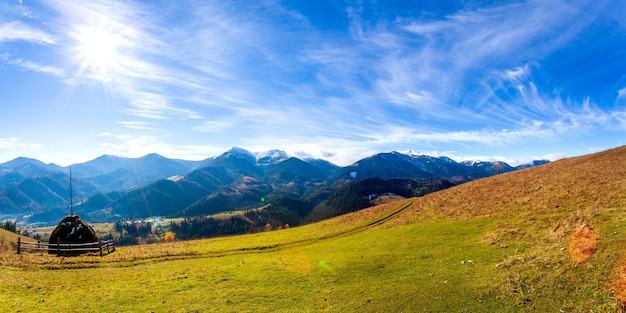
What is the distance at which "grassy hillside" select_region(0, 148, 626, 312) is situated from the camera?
17.9m

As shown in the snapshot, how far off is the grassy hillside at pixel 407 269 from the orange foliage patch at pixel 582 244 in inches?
15.0

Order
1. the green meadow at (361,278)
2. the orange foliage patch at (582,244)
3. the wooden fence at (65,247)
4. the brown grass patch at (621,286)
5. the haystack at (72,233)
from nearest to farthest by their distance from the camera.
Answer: the brown grass patch at (621,286), the green meadow at (361,278), the orange foliage patch at (582,244), the wooden fence at (65,247), the haystack at (72,233)

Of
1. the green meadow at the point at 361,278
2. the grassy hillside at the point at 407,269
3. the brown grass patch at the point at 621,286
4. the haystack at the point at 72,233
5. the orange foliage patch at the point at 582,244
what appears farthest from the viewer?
the haystack at the point at 72,233

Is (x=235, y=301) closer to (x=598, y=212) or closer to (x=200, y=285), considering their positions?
(x=200, y=285)

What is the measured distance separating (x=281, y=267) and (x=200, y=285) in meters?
8.03

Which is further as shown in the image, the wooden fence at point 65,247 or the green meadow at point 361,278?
the wooden fence at point 65,247

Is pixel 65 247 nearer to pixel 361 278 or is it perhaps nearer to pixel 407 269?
pixel 361 278

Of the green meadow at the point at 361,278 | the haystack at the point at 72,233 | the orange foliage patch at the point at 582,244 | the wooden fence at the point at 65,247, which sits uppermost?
the haystack at the point at 72,233

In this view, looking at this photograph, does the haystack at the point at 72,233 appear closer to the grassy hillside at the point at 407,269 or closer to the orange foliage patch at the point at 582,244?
the grassy hillside at the point at 407,269

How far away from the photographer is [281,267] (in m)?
A: 30.6

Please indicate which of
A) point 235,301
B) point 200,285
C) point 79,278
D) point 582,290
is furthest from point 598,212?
point 79,278

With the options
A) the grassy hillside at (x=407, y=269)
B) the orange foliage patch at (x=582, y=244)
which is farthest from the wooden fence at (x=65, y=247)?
the orange foliage patch at (x=582, y=244)

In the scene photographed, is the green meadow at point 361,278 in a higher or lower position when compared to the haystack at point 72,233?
lower

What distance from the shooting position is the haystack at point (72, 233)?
171 ft
